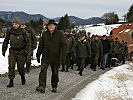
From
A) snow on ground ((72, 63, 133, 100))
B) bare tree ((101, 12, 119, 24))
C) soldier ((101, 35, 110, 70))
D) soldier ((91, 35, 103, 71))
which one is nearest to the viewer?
snow on ground ((72, 63, 133, 100))

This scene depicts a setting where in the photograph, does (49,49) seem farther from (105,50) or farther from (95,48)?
(105,50)

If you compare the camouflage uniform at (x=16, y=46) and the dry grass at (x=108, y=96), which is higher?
the camouflage uniform at (x=16, y=46)

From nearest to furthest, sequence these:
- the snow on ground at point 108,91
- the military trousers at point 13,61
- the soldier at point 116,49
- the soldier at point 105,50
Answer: the snow on ground at point 108,91
the military trousers at point 13,61
the soldier at point 105,50
the soldier at point 116,49

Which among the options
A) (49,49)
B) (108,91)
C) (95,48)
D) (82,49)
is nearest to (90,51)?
(82,49)

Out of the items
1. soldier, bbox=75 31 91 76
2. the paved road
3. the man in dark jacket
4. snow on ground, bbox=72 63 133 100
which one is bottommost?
snow on ground, bbox=72 63 133 100

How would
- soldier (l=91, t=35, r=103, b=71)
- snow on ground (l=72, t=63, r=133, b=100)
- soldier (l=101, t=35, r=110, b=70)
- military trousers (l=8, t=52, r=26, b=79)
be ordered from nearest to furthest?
snow on ground (l=72, t=63, r=133, b=100), military trousers (l=8, t=52, r=26, b=79), soldier (l=91, t=35, r=103, b=71), soldier (l=101, t=35, r=110, b=70)

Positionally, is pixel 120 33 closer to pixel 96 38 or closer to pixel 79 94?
pixel 96 38

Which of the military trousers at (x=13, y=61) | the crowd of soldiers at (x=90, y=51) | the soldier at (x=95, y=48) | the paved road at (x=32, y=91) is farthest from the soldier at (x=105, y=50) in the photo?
the military trousers at (x=13, y=61)

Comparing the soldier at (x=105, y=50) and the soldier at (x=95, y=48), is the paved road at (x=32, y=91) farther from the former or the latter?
the soldier at (x=105, y=50)

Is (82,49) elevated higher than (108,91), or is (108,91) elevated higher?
(82,49)

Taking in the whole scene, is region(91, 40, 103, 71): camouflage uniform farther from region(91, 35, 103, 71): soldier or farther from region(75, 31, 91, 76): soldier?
region(75, 31, 91, 76): soldier

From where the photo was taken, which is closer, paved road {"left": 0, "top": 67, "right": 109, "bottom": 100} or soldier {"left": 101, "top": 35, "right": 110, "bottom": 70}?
paved road {"left": 0, "top": 67, "right": 109, "bottom": 100}

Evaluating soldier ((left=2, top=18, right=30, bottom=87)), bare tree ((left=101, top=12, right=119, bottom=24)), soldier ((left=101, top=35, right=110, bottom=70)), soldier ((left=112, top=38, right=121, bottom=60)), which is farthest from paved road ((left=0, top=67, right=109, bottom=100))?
bare tree ((left=101, top=12, right=119, bottom=24))

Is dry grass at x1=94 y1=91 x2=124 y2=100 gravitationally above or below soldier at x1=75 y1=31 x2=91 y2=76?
below
